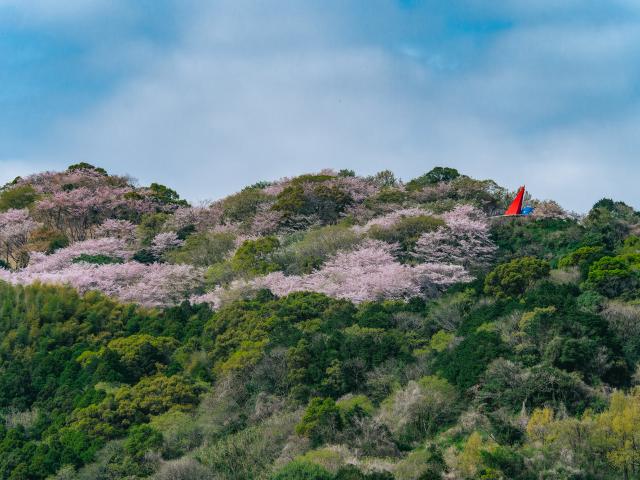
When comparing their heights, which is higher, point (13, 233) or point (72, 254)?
point (13, 233)

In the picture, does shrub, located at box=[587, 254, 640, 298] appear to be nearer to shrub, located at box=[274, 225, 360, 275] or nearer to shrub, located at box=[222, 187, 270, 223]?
shrub, located at box=[274, 225, 360, 275]

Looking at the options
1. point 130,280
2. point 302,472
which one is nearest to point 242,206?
point 130,280

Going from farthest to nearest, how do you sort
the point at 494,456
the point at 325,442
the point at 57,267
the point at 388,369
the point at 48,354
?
1. the point at 57,267
2. the point at 48,354
3. the point at 388,369
4. the point at 325,442
5. the point at 494,456

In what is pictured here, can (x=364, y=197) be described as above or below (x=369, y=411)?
above

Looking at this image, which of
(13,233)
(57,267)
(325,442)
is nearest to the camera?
(325,442)

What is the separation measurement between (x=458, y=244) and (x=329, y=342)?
49.5 ft

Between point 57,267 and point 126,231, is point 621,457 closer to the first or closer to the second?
point 57,267

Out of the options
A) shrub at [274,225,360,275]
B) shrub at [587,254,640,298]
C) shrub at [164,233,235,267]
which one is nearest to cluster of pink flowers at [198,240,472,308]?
shrub at [274,225,360,275]

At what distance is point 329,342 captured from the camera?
36.6 meters

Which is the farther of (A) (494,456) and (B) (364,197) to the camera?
(B) (364,197)

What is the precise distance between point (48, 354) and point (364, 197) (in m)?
24.6

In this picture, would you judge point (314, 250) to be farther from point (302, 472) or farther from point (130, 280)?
point (302, 472)

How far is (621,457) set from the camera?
26.8 meters

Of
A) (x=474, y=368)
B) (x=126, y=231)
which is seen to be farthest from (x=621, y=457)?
(x=126, y=231)
